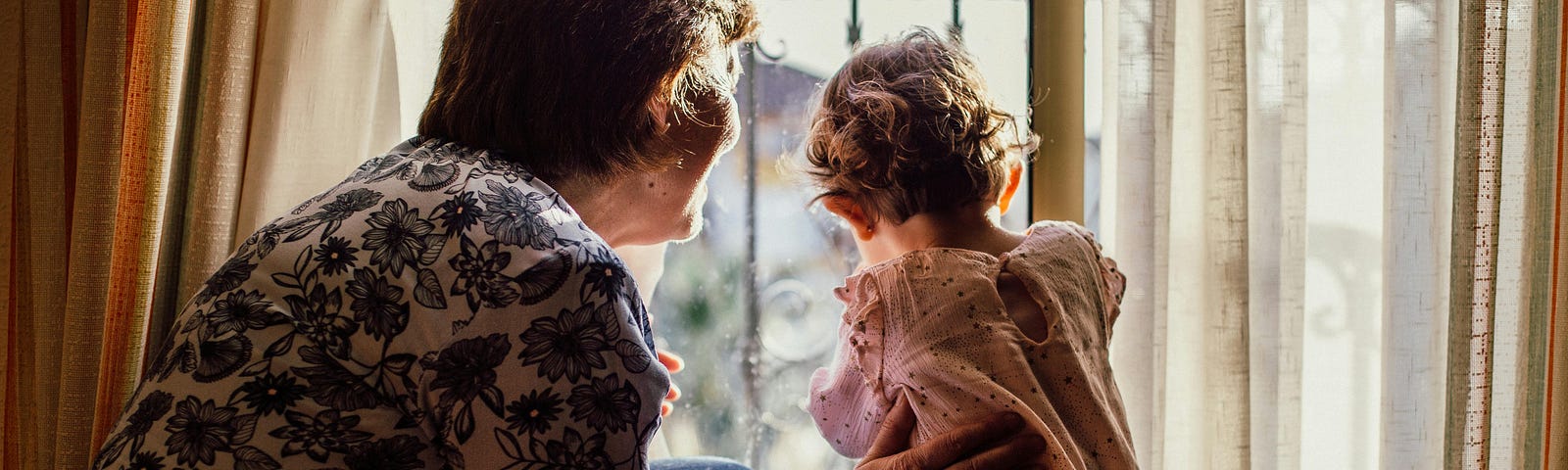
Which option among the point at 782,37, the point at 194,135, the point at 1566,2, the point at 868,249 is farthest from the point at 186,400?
the point at 1566,2

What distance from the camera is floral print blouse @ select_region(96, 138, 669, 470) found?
2.41ft

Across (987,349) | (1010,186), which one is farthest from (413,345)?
(1010,186)

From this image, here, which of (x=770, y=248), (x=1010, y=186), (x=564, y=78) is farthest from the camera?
(x=770, y=248)

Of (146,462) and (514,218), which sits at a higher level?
(514,218)

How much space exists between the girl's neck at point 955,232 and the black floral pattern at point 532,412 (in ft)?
1.97

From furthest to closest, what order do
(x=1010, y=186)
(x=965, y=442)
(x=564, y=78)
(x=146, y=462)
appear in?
1. (x=1010, y=186)
2. (x=965, y=442)
3. (x=564, y=78)
4. (x=146, y=462)

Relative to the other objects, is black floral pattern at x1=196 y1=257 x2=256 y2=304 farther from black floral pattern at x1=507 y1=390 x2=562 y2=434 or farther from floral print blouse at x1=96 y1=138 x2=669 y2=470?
black floral pattern at x1=507 y1=390 x2=562 y2=434

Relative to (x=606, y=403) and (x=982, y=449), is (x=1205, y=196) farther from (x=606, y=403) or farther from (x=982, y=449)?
(x=606, y=403)

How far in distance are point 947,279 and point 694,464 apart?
0.43m

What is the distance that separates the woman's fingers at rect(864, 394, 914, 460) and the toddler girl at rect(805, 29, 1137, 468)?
15mm

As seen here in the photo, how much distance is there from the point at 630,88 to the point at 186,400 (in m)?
0.46

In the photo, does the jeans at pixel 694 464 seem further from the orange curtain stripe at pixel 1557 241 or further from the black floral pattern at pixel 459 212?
the orange curtain stripe at pixel 1557 241

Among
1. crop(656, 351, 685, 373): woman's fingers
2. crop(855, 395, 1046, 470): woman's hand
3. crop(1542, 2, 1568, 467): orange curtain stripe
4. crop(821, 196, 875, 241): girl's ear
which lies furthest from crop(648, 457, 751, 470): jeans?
crop(1542, 2, 1568, 467): orange curtain stripe

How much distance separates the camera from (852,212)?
1.25m
